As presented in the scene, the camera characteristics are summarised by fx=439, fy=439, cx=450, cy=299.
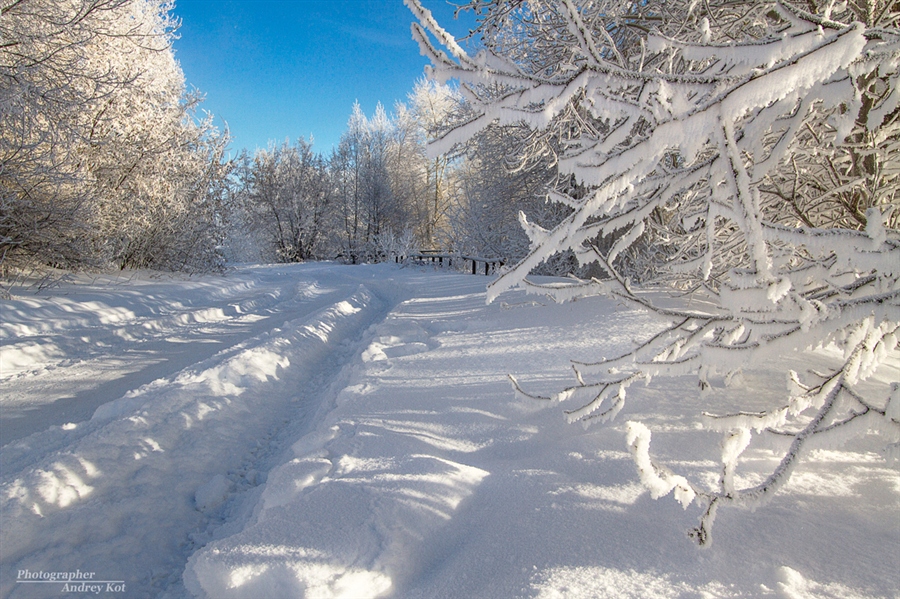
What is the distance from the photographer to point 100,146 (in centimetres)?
969

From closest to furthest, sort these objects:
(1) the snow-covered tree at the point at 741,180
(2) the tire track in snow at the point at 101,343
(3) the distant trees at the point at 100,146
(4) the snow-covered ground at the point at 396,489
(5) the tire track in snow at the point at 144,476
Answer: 1. (1) the snow-covered tree at the point at 741,180
2. (4) the snow-covered ground at the point at 396,489
3. (5) the tire track in snow at the point at 144,476
4. (2) the tire track in snow at the point at 101,343
5. (3) the distant trees at the point at 100,146

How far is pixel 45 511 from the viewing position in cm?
237

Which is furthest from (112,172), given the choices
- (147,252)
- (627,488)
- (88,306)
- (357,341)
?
(627,488)

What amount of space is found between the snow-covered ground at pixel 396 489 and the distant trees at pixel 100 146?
3.56 m

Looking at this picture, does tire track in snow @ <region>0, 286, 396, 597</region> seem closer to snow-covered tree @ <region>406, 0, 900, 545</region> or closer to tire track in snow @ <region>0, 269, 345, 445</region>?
tire track in snow @ <region>0, 269, 345, 445</region>

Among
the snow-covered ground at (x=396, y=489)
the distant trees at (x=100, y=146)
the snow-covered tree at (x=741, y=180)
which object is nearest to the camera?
the snow-covered tree at (x=741, y=180)

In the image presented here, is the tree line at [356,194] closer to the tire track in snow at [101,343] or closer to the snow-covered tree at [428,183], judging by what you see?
the snow-covered tree at [428,183]

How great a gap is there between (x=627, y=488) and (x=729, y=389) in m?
1.26

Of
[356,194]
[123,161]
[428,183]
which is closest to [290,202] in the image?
[356,194]

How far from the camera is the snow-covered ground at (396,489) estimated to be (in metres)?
1.52

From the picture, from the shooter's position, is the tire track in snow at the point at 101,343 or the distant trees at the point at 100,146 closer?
the tire track in snow at the point at 101,343

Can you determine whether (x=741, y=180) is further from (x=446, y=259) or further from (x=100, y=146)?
(x=446, y=259)

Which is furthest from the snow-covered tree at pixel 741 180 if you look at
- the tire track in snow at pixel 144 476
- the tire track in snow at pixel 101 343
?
the tire track in snow at pixel 101 343

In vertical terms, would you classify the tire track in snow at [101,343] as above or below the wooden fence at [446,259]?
below
